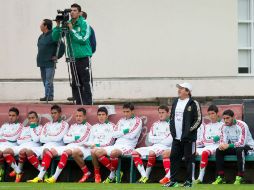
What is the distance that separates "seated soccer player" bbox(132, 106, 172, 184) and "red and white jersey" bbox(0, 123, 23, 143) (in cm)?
256

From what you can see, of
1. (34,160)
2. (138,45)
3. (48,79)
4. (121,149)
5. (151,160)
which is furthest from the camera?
(138,45)

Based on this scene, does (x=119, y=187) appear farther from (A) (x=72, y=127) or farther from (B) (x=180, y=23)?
(B) (x=180, y=23)

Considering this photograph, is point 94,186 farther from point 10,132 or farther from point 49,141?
point 10,132

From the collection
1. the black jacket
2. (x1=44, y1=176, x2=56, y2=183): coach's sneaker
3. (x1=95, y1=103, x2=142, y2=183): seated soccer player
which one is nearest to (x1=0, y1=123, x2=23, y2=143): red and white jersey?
(x1=44, y1=176, x2=56, y2=183): coach's sneaker

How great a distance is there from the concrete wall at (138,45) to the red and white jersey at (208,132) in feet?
17.7

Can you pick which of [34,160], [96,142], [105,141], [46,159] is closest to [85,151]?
[96,142]

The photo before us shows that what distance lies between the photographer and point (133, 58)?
101ft

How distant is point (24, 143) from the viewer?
25.9 metres

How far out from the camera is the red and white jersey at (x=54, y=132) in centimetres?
2580

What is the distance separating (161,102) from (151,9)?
2459mm

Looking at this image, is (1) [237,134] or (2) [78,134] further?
(2) [78,134]

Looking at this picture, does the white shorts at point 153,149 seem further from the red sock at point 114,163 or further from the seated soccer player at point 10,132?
the seated soccer player at point 10,132

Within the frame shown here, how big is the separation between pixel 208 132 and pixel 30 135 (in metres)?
3.56

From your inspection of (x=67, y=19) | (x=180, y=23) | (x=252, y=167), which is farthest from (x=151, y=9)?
(x=252, y=167)
